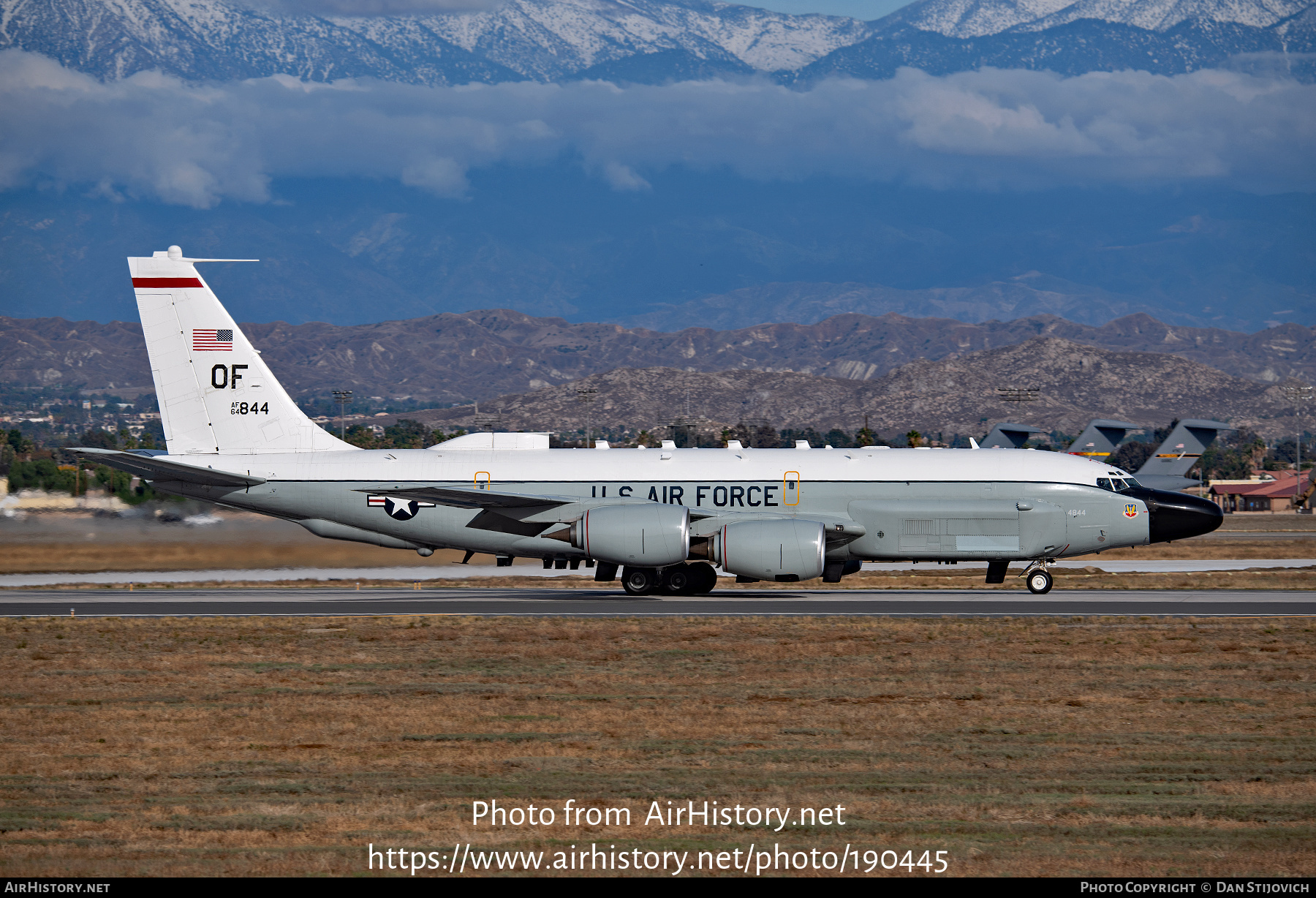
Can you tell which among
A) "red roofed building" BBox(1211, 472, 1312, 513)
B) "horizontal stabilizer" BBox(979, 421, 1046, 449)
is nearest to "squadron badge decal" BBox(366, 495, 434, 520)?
"horizontal stabilizer" BBox(979, 421, 1046, 449)

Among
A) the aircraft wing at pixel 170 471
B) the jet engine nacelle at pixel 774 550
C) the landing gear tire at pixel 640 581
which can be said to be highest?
the aircraft wing at pixel 170 471

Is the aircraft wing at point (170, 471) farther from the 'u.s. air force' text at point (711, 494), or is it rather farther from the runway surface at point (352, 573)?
the 'u.s. air force' text at point (711, 494)

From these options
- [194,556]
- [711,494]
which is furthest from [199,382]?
[711,494]

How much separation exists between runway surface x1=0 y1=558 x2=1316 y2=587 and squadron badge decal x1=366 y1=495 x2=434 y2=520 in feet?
10.7

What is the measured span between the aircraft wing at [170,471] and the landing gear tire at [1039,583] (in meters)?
→ 22.2

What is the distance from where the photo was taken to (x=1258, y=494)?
552ft

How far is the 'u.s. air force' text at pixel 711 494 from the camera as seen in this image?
38156 mm

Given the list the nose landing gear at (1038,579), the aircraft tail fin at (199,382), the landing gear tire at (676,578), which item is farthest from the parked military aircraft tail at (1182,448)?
the aircraft tail fin at (199,382)

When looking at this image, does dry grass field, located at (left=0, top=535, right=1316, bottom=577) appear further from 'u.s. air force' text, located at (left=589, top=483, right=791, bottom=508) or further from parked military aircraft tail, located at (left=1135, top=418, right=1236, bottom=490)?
parked military aircraft tail, located at (left=1135, top=418, right=1236, bottom=490)

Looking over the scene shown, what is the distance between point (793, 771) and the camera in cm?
1581
